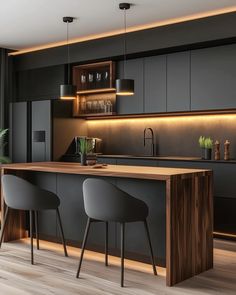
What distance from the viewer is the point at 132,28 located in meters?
6.15

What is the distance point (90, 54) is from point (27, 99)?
5.43 ft

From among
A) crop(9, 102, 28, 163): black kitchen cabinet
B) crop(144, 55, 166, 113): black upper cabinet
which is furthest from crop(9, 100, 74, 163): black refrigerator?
crop(144, 55, 166, 113): black upper cabinet

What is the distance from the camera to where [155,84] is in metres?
6.28

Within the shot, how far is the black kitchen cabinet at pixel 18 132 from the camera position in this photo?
24.2ft

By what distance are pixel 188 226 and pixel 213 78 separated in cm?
245

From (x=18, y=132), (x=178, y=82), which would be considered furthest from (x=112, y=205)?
(x=18, y=132)

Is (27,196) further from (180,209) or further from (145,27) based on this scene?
(145,27)

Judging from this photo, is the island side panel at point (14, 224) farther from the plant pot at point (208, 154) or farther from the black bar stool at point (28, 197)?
the plant pot at point (208, 154)

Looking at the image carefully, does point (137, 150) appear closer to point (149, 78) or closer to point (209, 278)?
point (149, 78)

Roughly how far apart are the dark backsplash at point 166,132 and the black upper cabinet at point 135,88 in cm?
39

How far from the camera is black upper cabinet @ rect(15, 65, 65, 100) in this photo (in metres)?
7.27

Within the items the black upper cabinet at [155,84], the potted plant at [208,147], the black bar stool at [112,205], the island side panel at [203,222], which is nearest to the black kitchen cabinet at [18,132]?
the black upper cabinet at [155,84]

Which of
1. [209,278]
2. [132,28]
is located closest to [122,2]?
[132,28]

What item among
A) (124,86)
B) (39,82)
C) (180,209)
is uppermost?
(39,82)
